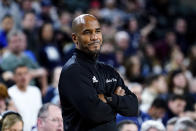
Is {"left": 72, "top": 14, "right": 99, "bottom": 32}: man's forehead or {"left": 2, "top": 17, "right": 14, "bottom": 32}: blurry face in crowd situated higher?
{"left": 2, "top": 17, "right": 14, "bottom": 32}: blurry face in crowd

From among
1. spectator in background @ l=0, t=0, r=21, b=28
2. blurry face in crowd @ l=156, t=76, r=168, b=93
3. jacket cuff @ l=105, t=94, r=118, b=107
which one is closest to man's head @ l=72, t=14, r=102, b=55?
jacket cuff @ l=105, t=94, r=118, b=107

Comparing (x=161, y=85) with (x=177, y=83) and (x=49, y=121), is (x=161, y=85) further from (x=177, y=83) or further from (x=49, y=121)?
(x=49, y=121)

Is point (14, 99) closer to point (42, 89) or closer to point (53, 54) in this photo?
point (42, 89)

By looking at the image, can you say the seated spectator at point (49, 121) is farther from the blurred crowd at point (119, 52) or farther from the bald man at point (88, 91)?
the bald man at point (88, 91)

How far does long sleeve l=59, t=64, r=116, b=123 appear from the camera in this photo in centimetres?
308

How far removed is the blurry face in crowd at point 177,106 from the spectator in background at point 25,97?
1940mm

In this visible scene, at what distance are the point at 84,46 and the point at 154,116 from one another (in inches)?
145

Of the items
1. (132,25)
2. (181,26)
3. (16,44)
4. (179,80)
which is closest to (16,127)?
(16,44)

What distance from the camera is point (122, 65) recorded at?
991 cm

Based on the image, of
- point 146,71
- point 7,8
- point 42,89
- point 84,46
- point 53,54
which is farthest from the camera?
point 146,71

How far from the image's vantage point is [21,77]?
6.29 metres

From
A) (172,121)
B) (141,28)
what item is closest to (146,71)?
(141,28)

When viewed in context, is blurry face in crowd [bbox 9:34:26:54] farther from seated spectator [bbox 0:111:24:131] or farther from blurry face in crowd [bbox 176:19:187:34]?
blurry face in crowd [bbox 176:19:187:34]

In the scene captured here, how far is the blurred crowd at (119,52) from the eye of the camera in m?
6.31
